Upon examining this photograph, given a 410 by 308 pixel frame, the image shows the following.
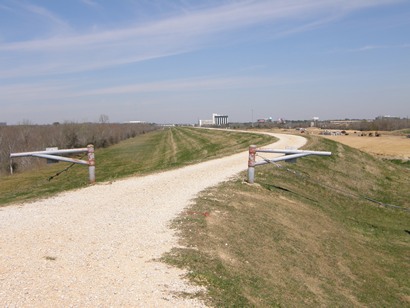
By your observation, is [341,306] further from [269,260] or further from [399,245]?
[399,245]

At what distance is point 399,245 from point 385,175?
1384cm

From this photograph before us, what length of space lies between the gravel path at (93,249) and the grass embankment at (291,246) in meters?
0.54

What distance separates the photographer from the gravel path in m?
5.52

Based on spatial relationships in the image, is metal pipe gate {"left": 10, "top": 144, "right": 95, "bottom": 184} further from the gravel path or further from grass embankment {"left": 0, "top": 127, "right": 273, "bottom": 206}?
the gravel path

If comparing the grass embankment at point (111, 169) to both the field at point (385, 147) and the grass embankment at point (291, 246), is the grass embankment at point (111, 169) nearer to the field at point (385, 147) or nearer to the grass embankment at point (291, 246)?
the grass embankment at point (291, 246)

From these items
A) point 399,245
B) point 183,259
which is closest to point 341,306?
point 183,259

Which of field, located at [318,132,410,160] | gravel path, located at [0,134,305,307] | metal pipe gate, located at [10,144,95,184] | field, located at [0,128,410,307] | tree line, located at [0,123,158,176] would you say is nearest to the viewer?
gravel path, located at [0,134,305,307]

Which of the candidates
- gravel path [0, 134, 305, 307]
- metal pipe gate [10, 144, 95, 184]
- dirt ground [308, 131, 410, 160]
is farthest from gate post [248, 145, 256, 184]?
dirt ground [308, 131, 410, 160]

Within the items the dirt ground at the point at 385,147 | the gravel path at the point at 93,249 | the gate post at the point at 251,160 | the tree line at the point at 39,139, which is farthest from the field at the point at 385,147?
the tree line at the point at 39,139

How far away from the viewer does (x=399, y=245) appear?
12.8 meters

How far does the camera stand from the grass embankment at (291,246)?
6.89 meters

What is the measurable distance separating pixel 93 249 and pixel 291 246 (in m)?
4.80

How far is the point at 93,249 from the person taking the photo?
7316 mm

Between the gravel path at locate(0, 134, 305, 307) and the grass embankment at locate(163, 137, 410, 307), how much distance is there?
0.54 meters
